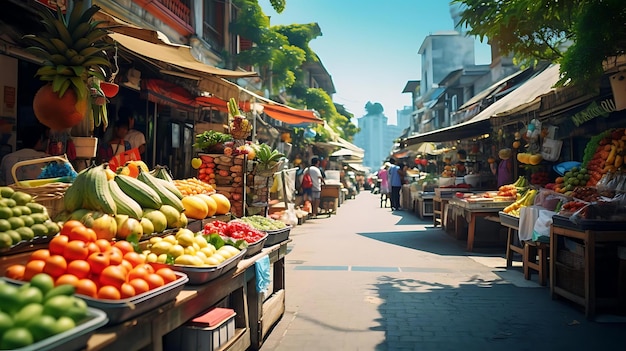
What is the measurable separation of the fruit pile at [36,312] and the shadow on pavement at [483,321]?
3061 millimetres

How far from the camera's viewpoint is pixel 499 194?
32.9ft

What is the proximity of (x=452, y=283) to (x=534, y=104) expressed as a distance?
4.37 m

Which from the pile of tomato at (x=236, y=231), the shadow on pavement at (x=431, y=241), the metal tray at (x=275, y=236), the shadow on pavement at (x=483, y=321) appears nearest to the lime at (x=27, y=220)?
the pile of tomato at (x=236, y=231)

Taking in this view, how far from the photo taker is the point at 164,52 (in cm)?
646

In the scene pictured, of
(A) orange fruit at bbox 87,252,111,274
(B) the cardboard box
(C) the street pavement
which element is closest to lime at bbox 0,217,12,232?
(A) orange fruit at bbox 87,252,111,274

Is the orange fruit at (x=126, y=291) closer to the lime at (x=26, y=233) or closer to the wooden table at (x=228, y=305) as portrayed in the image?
the wooden table at (x=228, y=305)

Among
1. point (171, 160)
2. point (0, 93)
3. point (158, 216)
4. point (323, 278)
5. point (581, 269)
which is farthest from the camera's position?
point (171, 160)

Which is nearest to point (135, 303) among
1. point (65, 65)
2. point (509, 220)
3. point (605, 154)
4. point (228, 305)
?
point (228, 305)

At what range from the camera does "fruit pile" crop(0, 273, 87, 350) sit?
1.76 meters

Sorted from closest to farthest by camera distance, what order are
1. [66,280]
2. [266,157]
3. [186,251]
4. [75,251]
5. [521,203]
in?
[66,280], [75,251], [186,251], [266,157], [521,203]

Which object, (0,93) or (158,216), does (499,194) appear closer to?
(158,216)

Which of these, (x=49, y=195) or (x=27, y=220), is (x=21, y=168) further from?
(x=27, y=220)

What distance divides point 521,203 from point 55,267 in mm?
7868

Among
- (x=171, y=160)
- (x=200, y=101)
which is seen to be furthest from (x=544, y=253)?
(x=171, y=160)
